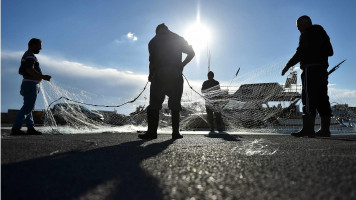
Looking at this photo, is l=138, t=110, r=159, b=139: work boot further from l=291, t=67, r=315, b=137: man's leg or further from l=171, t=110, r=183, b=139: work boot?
l=291, t=67, r=315, b=137: man's leg

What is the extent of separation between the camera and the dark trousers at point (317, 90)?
4984mm

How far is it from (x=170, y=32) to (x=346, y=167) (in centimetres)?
381

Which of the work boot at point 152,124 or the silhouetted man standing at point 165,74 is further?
the silhouetted man standing at point 165,74

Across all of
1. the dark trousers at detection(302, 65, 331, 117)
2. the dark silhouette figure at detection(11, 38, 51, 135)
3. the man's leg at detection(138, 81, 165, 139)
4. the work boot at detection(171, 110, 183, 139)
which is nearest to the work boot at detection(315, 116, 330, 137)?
the dark trousers at detection(302, 65, 331, 117)

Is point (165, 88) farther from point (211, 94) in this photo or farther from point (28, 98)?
point (211, 94)

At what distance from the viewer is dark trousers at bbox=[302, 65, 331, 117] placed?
4.98 meters

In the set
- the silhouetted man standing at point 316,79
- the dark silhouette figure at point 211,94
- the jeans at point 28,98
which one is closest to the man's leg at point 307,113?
the silhouetted man standing at point 316,79

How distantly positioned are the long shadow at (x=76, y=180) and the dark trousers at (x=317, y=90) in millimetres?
4209

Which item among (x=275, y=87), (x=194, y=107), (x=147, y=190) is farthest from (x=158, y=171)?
(x=275, y=87)

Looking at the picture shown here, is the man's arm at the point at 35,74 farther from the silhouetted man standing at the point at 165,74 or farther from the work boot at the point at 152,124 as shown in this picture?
the work boot at the point at 152,124

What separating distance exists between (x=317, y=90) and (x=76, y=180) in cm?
477

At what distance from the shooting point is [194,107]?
8438 millimetres

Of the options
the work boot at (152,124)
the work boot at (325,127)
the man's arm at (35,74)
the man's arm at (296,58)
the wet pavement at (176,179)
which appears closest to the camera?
the wet pavement at (176,179)

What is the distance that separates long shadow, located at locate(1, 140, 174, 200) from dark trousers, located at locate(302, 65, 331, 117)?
4209 mm
